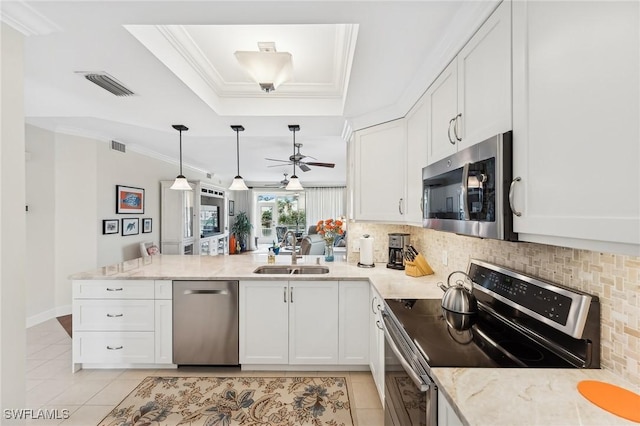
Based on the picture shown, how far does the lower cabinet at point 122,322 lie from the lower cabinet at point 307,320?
72cm

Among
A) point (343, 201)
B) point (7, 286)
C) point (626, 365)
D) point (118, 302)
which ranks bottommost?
point (118, 302)

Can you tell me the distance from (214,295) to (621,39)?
2763 millimetres

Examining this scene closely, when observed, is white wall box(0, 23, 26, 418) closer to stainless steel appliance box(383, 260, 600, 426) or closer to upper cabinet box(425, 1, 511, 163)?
stainless steel appliance box(383, 260, 600, 426)

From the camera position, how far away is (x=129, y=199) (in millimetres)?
4746

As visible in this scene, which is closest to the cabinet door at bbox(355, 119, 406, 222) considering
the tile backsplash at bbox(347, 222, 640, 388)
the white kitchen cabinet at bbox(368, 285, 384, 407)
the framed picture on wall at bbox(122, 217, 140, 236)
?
the white kitchen cabinet at bbox(368, 285, 384, 407)

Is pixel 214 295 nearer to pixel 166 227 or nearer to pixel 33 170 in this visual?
pixel 33 170

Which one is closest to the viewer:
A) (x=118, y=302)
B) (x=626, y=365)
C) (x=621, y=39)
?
(x=621, y=39)

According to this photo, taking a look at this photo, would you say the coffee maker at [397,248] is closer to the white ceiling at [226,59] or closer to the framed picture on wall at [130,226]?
the white ceiling at [226,59]

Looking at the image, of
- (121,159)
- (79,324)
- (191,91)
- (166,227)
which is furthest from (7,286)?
(166,227)

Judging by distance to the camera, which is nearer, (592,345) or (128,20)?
(592,345)

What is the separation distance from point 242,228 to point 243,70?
304 inches

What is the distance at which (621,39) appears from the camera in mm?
680

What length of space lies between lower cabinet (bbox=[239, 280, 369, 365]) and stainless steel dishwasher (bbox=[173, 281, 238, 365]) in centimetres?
13

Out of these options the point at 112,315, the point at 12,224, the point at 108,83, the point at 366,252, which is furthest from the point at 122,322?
the point at 366,252
